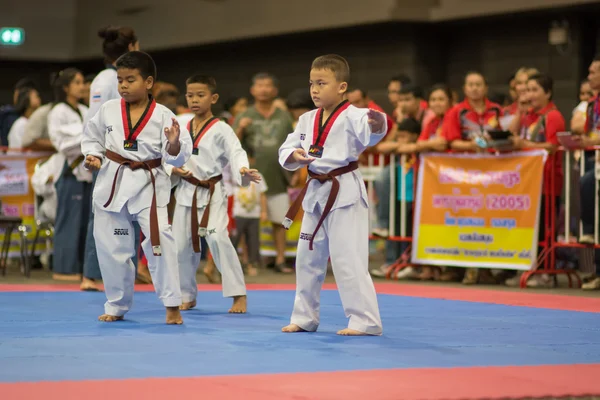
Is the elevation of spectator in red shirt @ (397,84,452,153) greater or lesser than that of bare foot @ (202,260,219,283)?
greater

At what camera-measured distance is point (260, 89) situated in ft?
35.3

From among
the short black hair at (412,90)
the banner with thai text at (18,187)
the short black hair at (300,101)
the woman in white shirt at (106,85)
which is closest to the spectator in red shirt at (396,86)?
the short black hair at (412,90)

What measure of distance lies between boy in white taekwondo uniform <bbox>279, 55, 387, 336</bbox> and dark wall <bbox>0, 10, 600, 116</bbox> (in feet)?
28.6

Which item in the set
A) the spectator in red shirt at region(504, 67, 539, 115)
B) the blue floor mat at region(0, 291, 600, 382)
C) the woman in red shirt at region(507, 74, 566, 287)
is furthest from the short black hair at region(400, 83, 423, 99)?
the blue floor mat at region(0, 291, 600, 382)

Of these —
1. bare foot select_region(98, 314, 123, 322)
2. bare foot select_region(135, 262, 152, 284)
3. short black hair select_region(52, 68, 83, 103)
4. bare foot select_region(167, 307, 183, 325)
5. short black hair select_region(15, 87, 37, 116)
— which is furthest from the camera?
short black hair select_region(15, 87, 37, 116)

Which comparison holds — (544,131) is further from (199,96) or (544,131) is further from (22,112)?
(22,112)

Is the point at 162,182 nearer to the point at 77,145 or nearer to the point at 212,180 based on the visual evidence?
the point at 212,180

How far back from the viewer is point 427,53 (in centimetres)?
1573

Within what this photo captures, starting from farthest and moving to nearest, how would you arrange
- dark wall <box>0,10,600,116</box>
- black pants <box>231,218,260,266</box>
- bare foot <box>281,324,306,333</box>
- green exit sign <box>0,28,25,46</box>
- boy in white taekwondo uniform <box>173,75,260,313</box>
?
1. green exit sign <box>0,28,25,46</box>
2. dark wall <box>0,10,600,116</box>
3. black pants <box>231,218,260,266</box>
4. boy in white taekwondo uniform <box>173,75,260,313</box>
5. bare foot <box>281,324,306,333</box>

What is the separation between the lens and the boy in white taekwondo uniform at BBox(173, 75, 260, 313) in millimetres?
6973

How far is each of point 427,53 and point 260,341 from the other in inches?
439

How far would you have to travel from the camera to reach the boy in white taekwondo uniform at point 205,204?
697cm

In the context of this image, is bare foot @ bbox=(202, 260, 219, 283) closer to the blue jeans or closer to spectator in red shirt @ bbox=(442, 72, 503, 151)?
the blue jeans

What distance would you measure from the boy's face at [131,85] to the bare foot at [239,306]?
1.63m
